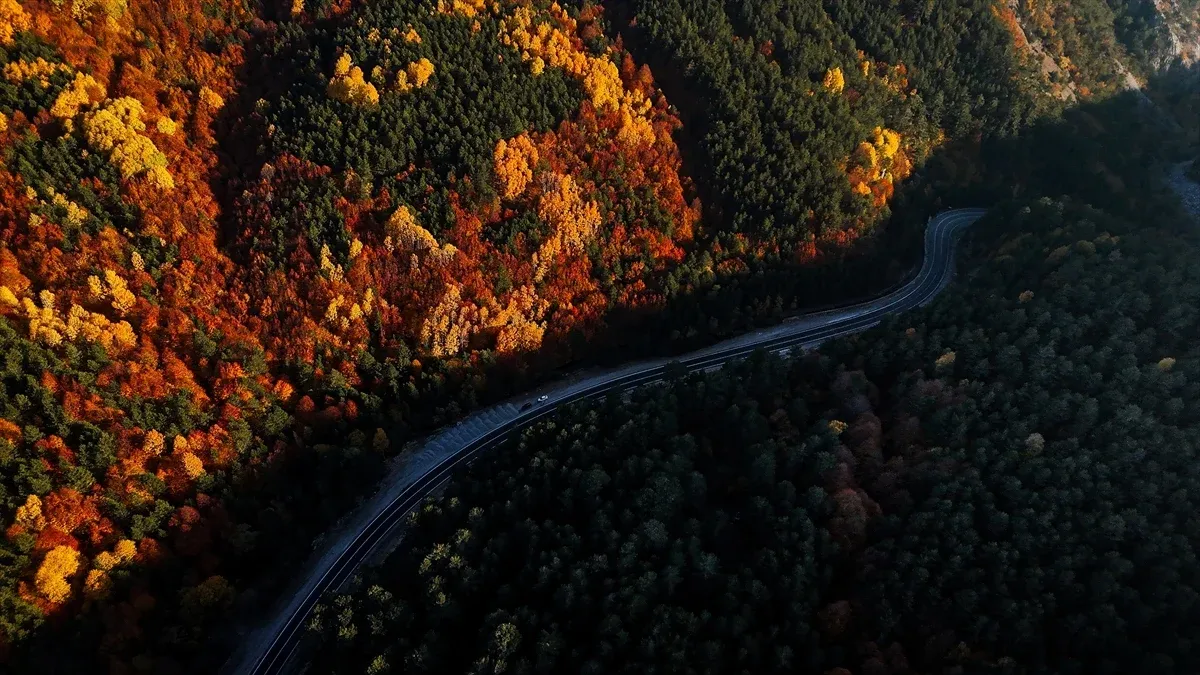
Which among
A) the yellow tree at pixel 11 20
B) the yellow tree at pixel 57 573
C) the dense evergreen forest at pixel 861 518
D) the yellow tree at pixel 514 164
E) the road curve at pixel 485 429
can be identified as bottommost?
the dense evergreen forest at pixel 861 518

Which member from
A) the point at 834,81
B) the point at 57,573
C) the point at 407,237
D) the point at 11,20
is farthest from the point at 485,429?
the point at 834,81

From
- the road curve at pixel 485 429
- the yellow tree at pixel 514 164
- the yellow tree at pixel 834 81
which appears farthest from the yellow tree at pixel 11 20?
the yellow tree at pixel 834 81

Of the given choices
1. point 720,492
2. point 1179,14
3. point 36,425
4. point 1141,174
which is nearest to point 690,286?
point 720,492

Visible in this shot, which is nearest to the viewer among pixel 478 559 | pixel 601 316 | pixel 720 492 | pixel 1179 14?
pixel 478 559

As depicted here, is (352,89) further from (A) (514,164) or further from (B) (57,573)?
(B) (57,573)

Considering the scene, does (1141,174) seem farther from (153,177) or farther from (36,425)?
(36,425)

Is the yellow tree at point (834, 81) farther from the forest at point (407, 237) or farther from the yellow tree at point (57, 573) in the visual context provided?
the yellow tree at point (57, 573)
